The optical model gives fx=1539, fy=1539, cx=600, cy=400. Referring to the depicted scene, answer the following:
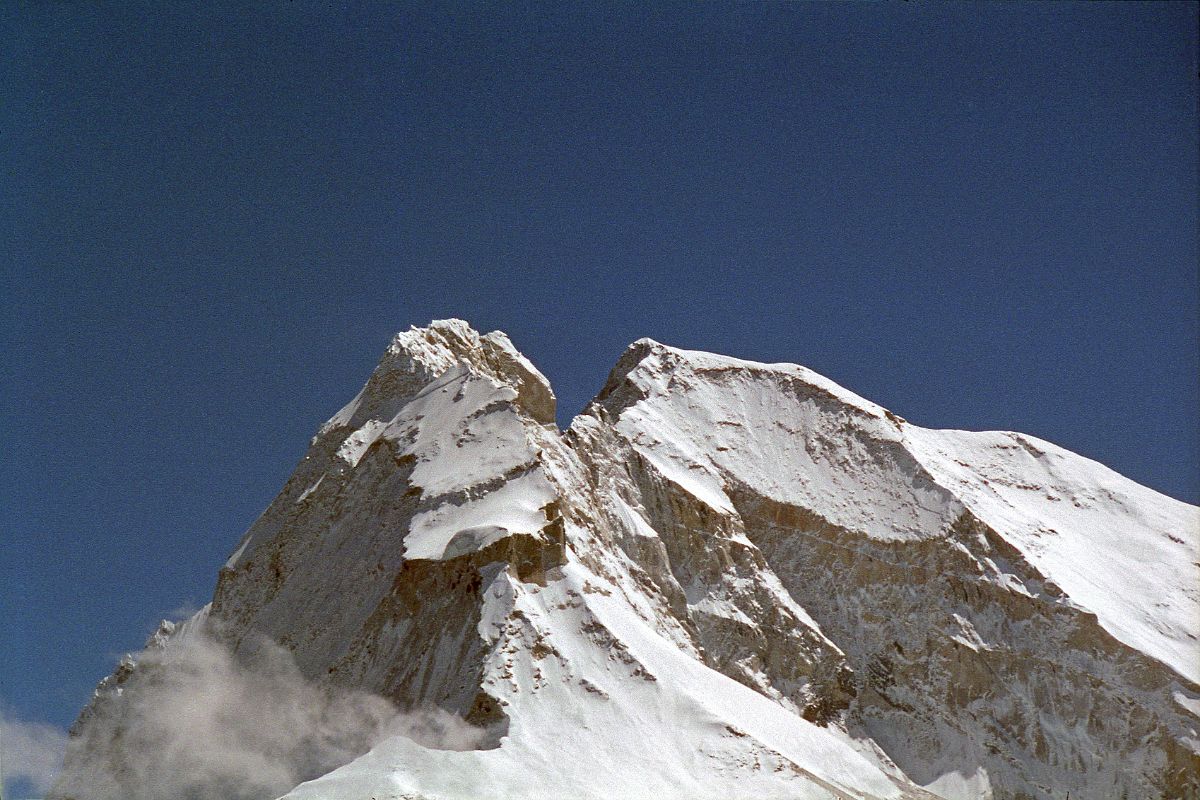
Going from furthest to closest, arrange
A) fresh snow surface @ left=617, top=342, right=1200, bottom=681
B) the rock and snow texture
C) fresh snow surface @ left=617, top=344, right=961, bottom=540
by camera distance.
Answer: fresh snow surface @ left=617, top=344, right=961, bottom=540 → fresh snow surface @ left=617, top=342, right=1200, bottom=681 → the rock and snow texture

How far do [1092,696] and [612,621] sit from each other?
45.5 m

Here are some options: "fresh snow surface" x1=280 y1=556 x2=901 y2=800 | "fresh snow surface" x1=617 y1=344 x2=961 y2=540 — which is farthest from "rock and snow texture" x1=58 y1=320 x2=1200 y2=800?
"fresh snow surface" x1=617 y1=344 x2=961 y2=540

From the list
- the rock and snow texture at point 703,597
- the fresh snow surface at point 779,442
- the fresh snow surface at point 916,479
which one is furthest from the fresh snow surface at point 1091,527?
the fresh snow surface at point 779,442

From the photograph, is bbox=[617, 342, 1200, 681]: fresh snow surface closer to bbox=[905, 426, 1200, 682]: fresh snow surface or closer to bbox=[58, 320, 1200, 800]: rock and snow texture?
bbox=[905, 426, 1200, 682]: fresh snow surface

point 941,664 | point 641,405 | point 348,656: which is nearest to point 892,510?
point 941,664

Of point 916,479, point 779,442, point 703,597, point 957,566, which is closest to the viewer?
point 703,597

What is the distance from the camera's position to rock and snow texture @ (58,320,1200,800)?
91.6 meters

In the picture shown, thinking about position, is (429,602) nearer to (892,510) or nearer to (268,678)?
(268,678)

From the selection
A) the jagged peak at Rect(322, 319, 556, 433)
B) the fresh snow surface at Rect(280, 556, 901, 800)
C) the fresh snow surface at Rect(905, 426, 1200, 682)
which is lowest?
the fresh snow surface at Rect(280, 556, 901, 800)

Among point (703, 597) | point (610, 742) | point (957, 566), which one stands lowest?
point (610, 742)

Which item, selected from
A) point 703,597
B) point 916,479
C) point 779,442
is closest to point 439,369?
point 703,597

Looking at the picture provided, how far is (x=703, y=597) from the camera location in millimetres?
124812

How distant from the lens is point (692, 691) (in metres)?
95.9

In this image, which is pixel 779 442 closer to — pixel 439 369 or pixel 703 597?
pixel 703 597
